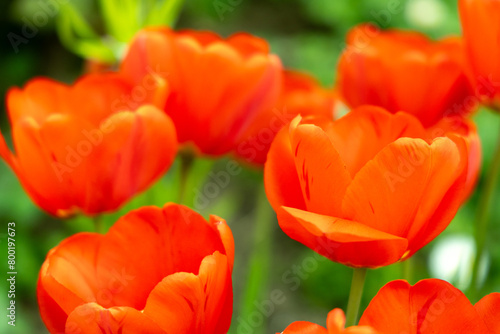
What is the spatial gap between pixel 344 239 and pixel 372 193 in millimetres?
21

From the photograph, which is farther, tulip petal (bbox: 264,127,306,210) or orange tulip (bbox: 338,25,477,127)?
orange tulip (bbox: 338,25,477,127)

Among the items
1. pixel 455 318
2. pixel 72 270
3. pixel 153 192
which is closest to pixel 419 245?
pixel 455 318

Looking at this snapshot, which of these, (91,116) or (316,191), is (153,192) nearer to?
(91,116)

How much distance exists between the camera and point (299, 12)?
5.31ft

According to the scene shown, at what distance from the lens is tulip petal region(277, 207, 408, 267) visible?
0.90ft

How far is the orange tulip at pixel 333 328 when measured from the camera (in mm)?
224

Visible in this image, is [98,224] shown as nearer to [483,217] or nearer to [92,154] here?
[92,154]

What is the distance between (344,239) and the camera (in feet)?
0.91

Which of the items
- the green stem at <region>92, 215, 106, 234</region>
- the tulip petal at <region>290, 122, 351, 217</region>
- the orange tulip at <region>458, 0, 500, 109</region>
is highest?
the orange tulip at <region>458, 0, 500, 109</region>

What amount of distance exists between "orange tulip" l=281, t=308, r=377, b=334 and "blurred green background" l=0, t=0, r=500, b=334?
22 centimetres

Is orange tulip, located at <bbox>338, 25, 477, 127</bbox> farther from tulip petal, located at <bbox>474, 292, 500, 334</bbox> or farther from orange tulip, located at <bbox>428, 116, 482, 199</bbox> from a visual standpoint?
tulip petal, located at <bbox>474, 292, 500, 334</bbox>

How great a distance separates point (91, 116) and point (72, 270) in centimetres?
13

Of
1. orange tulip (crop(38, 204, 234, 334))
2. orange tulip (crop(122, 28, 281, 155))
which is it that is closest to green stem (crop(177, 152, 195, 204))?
orange tulip (crop(122, 28, 281, 155))

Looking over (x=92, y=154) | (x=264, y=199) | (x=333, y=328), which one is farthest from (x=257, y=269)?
(x=333, y=328)
